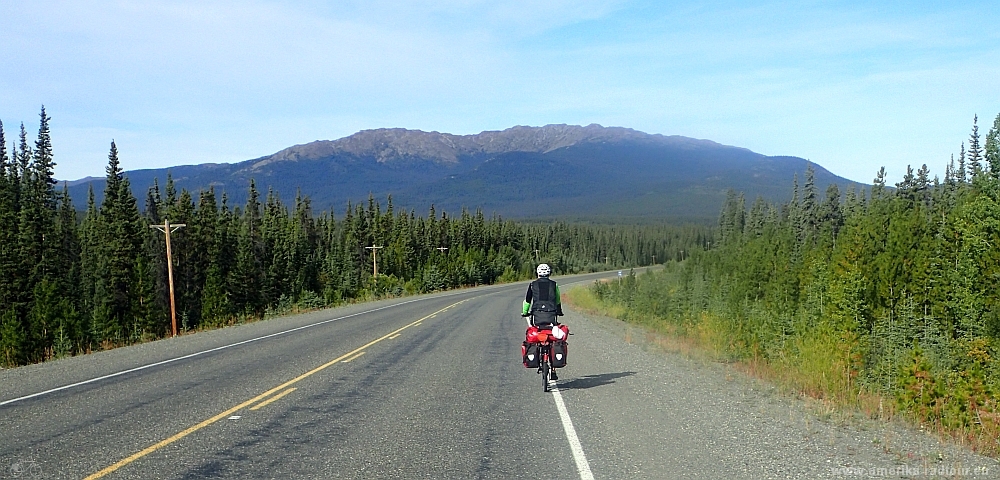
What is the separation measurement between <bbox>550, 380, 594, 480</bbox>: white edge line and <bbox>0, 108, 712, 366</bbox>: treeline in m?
18.8

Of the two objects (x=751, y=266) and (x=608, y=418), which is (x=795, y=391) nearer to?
(x=608, y=418)

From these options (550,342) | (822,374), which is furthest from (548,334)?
(822,374)

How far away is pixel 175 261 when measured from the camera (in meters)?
58.8

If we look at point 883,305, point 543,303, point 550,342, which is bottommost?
point 883,305

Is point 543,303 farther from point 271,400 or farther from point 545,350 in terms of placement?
point 271,400

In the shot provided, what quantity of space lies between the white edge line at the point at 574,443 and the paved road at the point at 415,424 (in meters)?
0.03

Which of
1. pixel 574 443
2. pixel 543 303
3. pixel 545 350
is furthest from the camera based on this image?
pixel 543 303

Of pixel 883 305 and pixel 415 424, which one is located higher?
pixel 415 424

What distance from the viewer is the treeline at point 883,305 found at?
34.6 ft

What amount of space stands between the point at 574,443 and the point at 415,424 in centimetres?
216

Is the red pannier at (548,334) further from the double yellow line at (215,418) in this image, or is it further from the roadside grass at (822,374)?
the double yellow line at (215,418)

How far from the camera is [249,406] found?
9.88m

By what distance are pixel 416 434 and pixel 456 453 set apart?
1.06m

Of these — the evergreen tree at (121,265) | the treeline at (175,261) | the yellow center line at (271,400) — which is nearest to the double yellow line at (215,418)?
the yellow center line at (271,400)
